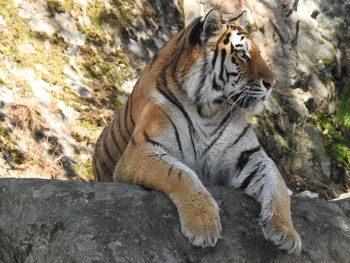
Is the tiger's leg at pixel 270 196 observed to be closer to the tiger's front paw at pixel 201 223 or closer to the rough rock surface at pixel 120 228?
the rough rock surface at pixel 120 228

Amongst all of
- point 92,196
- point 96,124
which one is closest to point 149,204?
point 92,196

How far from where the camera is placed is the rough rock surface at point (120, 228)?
3207mm

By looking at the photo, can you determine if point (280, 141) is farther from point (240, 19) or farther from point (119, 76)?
point (240, 19)

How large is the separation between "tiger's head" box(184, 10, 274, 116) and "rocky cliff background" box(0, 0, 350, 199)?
2.39m

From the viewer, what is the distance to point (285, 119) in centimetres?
934

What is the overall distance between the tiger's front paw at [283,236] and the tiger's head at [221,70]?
3.38ft

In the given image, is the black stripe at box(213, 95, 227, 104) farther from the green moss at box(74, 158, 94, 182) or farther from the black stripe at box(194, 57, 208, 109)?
the green moss at box(74, 158, 94, 182)

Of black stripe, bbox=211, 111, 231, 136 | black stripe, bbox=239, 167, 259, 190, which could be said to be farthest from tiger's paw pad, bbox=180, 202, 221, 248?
black stripe, bbox=211, 111, 231, 136

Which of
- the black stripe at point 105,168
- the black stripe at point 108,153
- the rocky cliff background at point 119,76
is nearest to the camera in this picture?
the black stripe at point 108,153

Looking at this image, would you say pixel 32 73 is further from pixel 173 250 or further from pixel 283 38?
pixel 283 38

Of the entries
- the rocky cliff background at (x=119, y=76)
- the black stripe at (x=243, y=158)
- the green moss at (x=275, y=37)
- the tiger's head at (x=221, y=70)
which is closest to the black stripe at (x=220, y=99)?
the tiger's head at (x=221, y=70)

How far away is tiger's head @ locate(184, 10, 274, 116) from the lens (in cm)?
415

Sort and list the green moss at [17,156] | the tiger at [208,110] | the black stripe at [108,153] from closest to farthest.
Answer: the tiger at [208,110]
the black stripe at [108,153]
the green moss at [17,156]

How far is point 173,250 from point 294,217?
3.42 feet
